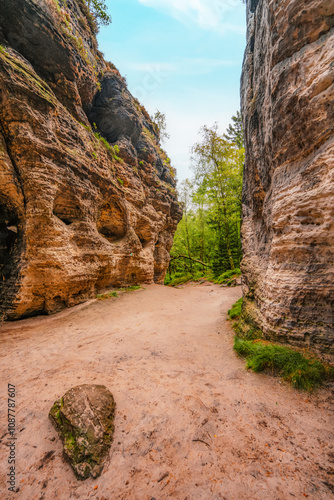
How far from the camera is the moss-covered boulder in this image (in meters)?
1.83

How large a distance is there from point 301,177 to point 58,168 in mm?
7566

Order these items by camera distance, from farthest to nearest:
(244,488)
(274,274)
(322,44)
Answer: (274,274) → (322,44) → (244,488)

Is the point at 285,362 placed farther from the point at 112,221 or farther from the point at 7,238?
the point at 112,221

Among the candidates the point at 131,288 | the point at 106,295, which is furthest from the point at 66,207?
the point at 131,288

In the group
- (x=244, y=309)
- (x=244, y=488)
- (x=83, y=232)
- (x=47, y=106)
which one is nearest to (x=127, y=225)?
(x=83, y=232)

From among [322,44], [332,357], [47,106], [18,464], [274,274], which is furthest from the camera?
[47,106]

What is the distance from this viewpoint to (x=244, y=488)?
1.62 meters

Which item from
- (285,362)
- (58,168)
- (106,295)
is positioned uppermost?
(58,168)

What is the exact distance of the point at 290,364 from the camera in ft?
9.79

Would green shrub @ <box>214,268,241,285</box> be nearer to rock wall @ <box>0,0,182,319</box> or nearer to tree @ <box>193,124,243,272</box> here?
tree @ <box>193,124,243,272</box>

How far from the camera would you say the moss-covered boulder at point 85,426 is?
6.01 feet

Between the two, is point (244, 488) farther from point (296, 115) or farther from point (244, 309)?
point (296, 115)

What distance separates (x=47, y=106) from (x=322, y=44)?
7979 millimetres

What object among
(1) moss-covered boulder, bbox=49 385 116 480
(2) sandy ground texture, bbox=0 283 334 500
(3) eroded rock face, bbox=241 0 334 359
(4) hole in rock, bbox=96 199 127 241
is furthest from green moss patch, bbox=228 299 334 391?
(4) hole in rock, bbox=96 199 127 241
